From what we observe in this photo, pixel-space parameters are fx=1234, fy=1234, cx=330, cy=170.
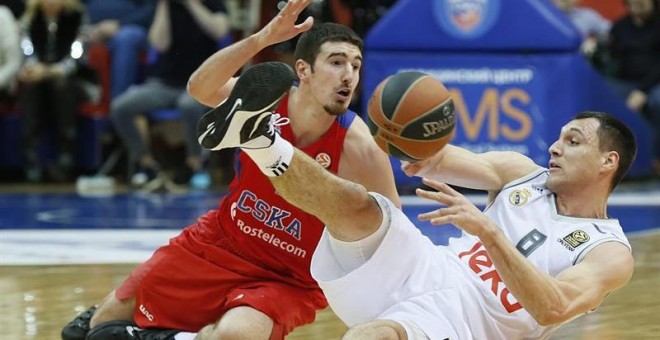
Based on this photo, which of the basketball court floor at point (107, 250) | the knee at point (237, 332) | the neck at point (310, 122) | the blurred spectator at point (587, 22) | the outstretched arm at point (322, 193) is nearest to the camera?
the outstretched arm at point (322, 193)

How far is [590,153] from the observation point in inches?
169

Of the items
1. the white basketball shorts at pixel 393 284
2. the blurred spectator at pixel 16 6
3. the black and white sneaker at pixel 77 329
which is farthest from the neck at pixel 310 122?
the blurred spectator at pixel 16 6

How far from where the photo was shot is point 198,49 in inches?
450

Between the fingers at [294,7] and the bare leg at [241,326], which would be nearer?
the bare leg at [241,326]

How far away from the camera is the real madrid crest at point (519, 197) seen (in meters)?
4.35

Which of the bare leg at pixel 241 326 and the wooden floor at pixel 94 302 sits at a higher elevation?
the bare leg at pixel 241 326

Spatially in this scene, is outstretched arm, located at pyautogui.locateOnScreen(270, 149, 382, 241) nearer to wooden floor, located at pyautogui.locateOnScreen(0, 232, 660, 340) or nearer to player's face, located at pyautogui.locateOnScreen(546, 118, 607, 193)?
player's face, located at pyautogui.locateOnScreen(546, 118, 607, 193)

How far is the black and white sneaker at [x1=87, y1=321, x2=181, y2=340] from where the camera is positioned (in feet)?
15.1

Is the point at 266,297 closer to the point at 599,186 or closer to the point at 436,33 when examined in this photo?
the point at 599,186

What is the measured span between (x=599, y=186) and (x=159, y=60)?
303 inches

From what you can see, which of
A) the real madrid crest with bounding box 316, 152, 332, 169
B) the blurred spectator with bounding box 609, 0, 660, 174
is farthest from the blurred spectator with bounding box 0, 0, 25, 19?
the real madrid crest with bounding box 316, 152, 332, 169

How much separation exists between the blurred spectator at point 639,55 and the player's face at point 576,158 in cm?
802

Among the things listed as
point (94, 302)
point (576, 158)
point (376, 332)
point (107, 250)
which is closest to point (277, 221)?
point (376, 332)

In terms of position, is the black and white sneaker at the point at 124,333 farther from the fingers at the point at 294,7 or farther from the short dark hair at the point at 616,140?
the short dark hair at the point at 616,140
